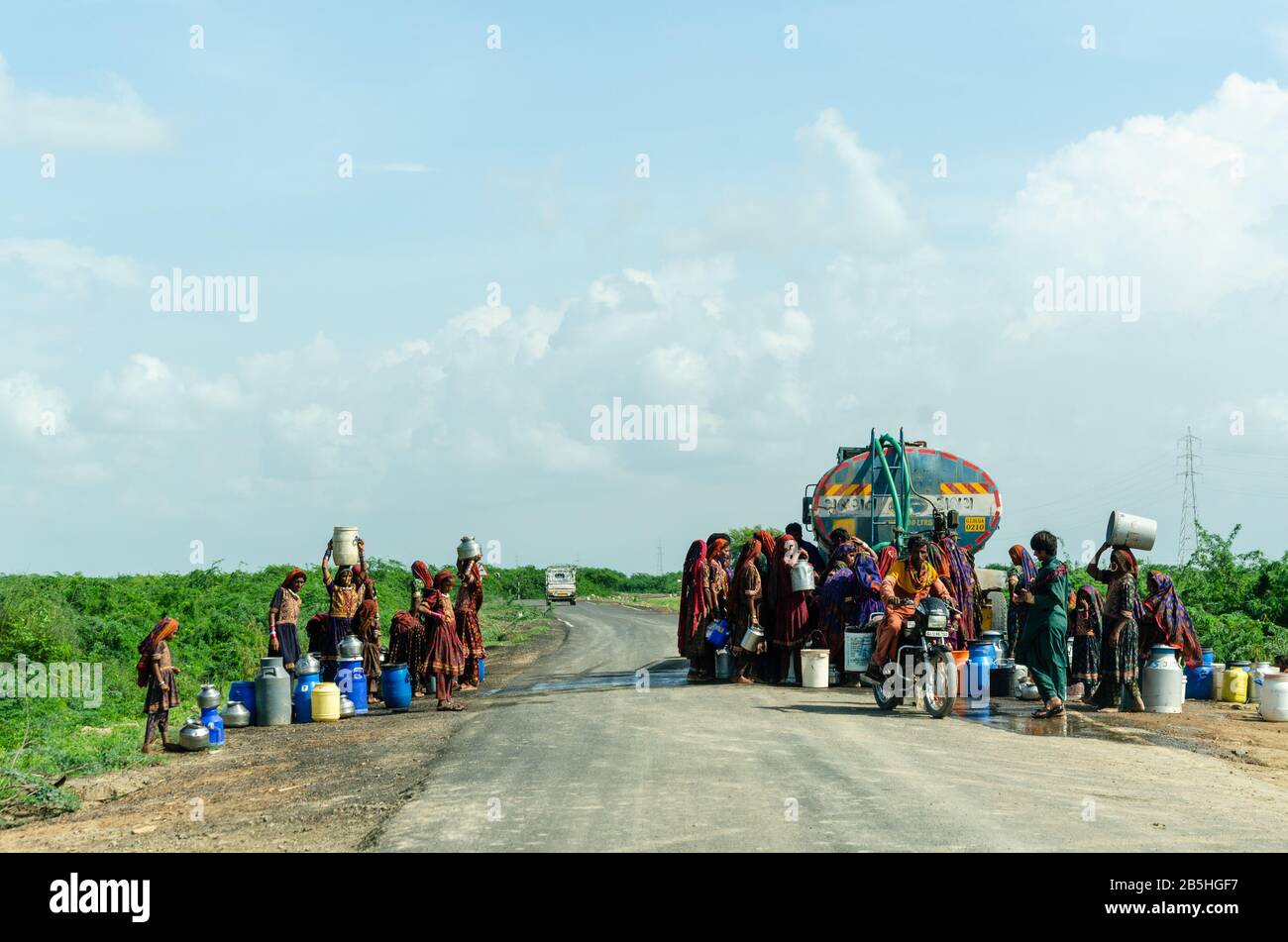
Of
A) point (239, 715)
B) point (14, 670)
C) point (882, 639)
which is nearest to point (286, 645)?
point (239, 715)

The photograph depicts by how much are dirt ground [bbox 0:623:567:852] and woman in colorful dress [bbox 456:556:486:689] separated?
3351 millimetres

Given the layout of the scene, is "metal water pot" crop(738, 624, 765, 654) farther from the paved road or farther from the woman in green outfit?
the woman in green outfit

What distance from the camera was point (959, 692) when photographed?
1753 cm

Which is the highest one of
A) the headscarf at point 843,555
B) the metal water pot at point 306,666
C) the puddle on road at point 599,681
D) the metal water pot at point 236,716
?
the headscarf at point 843,555

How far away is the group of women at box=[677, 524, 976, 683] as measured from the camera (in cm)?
1850

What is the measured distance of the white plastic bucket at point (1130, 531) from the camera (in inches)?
611

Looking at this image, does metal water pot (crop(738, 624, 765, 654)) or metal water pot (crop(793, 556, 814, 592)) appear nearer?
metal water pot (crop(793, 556, 814, 592))

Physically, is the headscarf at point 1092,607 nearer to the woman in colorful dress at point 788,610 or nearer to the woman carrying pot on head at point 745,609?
the woman in colorful dress at point 788,610

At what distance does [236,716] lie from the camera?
54.4 ft

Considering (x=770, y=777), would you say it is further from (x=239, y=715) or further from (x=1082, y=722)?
(x=239, y=715)

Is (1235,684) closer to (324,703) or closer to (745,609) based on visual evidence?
(745,609)

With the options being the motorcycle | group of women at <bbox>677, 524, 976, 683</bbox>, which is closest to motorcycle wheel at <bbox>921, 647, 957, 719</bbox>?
the motorcycle

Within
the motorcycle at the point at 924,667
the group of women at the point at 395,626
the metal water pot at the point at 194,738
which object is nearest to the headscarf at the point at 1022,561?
the motorcycle at the point at 924,667

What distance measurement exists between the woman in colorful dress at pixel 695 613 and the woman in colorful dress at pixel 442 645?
369 centimetres
